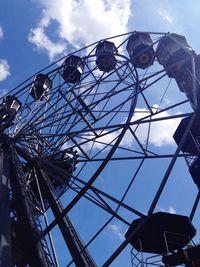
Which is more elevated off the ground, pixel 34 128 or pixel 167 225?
pixel 34 128

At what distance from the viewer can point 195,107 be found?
12.8m

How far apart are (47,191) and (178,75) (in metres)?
7.99

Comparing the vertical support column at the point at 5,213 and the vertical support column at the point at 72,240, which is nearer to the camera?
the vertical support column at the point at 5,213

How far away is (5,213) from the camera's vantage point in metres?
11.8

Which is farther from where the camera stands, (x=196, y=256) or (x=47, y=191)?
(x=47, y=191)

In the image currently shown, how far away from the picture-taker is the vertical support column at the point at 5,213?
A: 10352 mm

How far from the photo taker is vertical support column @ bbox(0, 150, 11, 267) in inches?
408

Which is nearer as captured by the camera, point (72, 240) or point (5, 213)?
point (5, 213)

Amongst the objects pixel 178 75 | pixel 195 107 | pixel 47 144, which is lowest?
pixel 195 107

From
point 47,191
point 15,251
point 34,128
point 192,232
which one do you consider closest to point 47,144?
point 34,128

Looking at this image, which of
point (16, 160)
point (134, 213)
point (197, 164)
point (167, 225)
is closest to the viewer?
point (134, 213)

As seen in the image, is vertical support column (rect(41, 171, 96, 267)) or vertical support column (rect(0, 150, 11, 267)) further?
vertical support column (rect(41, 171, 96, 267))

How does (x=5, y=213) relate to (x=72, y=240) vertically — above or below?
above

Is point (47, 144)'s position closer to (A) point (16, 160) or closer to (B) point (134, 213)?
(A) point (16, 160)
